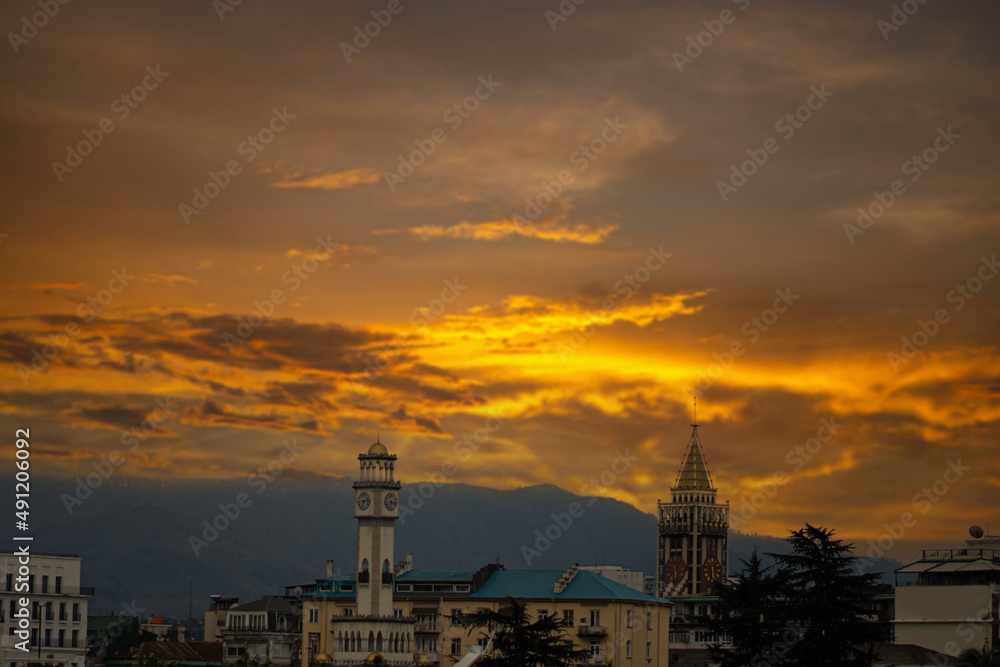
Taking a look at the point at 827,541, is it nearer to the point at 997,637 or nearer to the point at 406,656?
the point at 997,637

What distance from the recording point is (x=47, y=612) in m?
148

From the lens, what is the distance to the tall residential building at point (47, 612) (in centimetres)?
14025

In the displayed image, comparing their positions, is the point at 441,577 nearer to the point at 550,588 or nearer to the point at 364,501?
the point at 550,588

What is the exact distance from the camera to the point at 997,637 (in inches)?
4899

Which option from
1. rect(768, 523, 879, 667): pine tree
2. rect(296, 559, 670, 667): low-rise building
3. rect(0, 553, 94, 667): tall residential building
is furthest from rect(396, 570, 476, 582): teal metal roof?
rect(768, 523, 879, 667): pine tree

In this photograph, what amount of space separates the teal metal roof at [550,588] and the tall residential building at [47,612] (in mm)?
42269

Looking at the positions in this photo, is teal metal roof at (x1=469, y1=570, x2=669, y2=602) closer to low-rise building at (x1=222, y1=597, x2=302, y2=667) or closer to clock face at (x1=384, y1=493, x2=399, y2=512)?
clock face at (x1=384, y1=493, x2=399, y2=512)

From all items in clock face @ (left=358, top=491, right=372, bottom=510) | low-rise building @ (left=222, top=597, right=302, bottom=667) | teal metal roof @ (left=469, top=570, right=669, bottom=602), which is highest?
clock face @ (left=358, top=491, right=372, bottom=510)

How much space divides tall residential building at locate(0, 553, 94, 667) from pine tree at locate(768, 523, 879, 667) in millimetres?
85118

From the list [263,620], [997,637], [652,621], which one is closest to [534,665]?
[997,637]

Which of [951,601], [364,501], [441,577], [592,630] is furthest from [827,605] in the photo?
[441,577]

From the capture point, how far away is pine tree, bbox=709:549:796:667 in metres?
92.0

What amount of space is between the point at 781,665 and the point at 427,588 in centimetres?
7656

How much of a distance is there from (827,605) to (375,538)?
71513 mm
